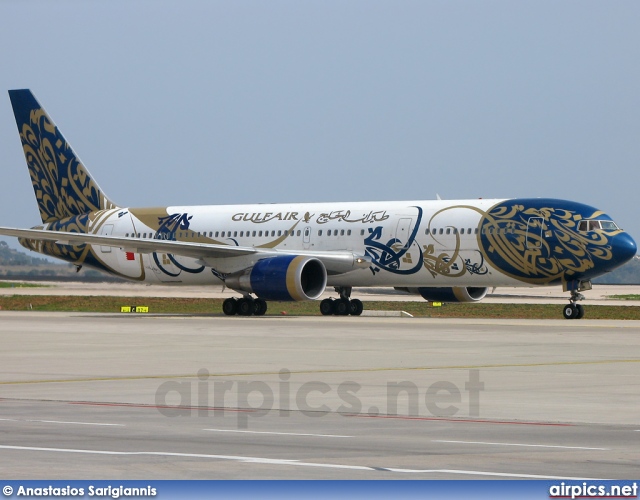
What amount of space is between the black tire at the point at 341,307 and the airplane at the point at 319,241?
0.12 ft

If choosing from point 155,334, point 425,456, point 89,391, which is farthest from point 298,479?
point 155,334

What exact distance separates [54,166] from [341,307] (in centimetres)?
1432

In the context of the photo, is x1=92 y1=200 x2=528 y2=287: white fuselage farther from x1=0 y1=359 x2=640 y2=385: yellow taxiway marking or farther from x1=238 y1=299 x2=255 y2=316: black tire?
x1=0 y1=359 x2=640 y2=385: yellow taxiway marking

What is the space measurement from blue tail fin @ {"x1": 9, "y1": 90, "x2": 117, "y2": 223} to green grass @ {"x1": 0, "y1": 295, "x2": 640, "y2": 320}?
4143 millimetres

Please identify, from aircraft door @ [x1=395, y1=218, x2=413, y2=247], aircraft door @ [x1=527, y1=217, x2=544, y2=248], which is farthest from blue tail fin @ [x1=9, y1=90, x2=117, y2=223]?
aircraft door @ [x1=527, y1=217, x2=544, y2=248]

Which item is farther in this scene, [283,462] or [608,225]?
[608,225]

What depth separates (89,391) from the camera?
17.5m

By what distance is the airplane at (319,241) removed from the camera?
39.3m

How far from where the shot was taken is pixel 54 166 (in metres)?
51.0

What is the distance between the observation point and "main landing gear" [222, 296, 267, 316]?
44.5 m

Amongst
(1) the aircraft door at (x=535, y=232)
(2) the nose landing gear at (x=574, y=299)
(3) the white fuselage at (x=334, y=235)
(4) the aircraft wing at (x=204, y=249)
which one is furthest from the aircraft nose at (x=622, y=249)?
(4) the aircraft wing at (x=204, y=249)

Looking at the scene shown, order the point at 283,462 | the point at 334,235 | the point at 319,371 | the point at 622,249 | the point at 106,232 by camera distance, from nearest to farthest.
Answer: the point at 283,462
the point at 319,371
the point at 622,249
the point at 334,235
the point at 106,232

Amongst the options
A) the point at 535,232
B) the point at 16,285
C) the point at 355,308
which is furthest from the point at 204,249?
the point at 16,285

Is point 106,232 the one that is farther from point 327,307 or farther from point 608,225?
point 608,225
